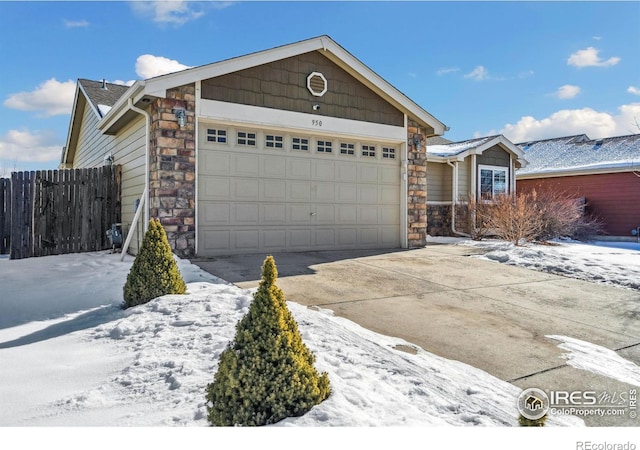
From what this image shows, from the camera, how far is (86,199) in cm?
873

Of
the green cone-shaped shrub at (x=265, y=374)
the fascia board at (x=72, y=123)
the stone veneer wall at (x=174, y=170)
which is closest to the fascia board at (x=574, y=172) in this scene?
the stone veneer wall at (x=174, y=170)

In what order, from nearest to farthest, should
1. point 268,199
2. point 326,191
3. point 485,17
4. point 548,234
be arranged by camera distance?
point 485,17, point 268,199, point 326,191, point 548,234

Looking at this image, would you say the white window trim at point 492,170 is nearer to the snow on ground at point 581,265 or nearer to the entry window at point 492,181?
the entry window at point 492,181

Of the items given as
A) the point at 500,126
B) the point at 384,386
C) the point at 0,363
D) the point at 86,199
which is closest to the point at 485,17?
the point at 384,386

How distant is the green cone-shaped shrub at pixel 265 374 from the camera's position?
76.0 inches

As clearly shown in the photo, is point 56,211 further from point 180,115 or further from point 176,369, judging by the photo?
point 176,369

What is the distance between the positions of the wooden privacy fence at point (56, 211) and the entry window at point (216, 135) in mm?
3158

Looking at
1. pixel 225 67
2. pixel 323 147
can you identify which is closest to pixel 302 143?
pixel 323 147

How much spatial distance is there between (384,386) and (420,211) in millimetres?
7485

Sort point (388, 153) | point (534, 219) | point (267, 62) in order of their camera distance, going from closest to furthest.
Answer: point (267, 62)
point (388, 153)
point (534, 219)

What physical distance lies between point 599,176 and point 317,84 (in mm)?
12444

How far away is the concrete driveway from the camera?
9.71 feet

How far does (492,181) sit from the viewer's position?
14375mm
